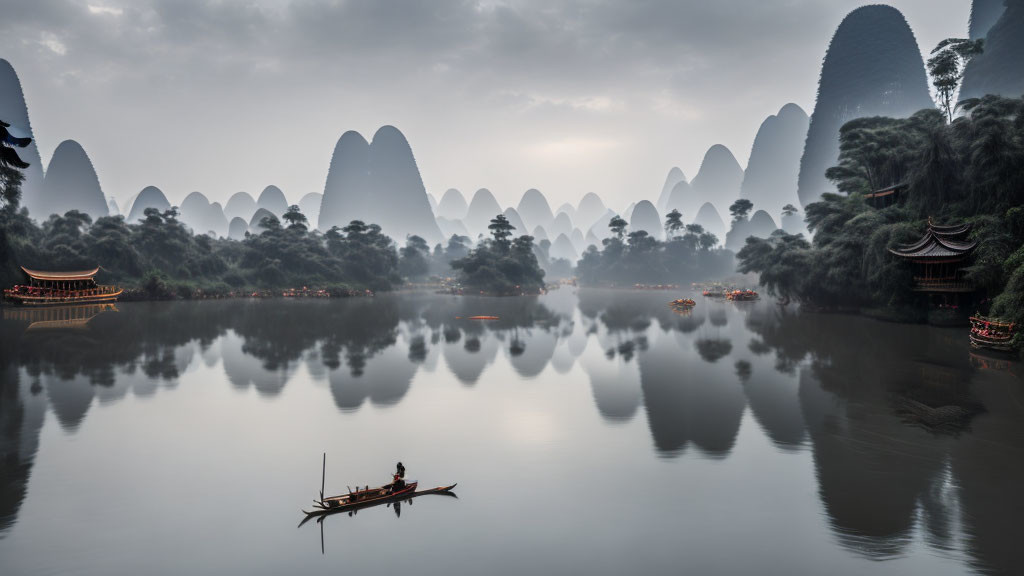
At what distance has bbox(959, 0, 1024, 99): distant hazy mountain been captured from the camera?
167 ft

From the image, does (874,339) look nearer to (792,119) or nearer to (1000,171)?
(1000,171)

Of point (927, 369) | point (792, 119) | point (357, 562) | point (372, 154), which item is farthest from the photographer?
point (792, 119)

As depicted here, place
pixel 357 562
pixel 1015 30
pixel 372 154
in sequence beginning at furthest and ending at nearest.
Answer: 1. pixel 372 154
2. pixel 1015 30
3. pixel 357 562

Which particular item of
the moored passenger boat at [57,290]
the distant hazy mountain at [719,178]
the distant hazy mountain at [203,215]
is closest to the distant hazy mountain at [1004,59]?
the moored passenger boat at [57,290]

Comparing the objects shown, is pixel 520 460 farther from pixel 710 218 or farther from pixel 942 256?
pixel 710 218

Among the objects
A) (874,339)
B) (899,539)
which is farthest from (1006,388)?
(899,539)

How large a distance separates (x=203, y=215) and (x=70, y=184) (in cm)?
5351

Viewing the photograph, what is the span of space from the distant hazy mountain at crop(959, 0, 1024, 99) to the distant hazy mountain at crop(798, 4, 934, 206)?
91.3ft

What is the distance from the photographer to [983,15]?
66312 millimetres

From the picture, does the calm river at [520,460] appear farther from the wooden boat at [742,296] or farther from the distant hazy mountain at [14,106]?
the distant hazy mountain at [14,106]

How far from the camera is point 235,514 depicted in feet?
23.7

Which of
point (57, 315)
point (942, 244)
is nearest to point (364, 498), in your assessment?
point (942, 244)

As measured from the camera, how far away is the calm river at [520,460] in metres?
6.25

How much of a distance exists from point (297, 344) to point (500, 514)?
55.8 feet
